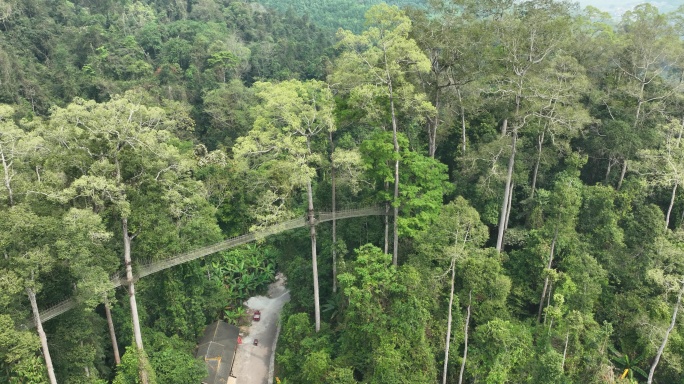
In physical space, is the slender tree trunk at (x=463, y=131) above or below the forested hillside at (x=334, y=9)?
below

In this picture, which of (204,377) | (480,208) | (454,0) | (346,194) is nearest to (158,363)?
(204,377)

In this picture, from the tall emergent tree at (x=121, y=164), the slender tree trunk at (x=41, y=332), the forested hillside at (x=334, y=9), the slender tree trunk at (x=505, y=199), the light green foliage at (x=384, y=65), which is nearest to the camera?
the slender tree trunk at (x=41, y=332)

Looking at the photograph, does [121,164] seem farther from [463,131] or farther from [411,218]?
[463,131]

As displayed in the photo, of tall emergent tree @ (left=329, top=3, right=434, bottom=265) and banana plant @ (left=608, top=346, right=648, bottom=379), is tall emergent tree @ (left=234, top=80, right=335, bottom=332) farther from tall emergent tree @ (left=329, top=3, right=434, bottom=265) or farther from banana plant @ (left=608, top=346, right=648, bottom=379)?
banana plant @ (left=608, top=346, right=648, bottom=379)

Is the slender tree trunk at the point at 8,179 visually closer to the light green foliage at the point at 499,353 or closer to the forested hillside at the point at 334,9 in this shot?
the light green foliage at the point at 499,353

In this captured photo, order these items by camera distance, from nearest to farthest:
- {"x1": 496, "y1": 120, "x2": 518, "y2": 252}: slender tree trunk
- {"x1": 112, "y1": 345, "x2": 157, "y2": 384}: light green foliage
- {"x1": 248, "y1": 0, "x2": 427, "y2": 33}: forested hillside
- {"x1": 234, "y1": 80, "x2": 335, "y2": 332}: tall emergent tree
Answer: {"x1": 112, "y1": 345, "x2": 157, "y2": 384}: light green foliage
{"x1": 234, "y1": 80, "x2": 335, "y2": 332}: tall emergent tree
{"x1": 496, "y1": 120, "x2": 518, "y2": 252}: slender tree trunk
{"x1": 248, "y1": 0, "x2": 427, "y2": 33}: forested hillside

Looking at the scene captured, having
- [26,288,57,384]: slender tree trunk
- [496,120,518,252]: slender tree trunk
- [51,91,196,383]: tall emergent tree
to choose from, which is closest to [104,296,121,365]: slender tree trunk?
[51,91,196,383]: tall emergent tree

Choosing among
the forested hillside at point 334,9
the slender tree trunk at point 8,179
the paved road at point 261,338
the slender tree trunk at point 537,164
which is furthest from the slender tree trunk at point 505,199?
the forested hillside at point 334,9

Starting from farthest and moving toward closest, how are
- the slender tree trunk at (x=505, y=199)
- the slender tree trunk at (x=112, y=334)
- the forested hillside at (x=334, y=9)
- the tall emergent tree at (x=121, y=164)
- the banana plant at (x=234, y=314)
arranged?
1. the forested hillside at (x=334, y=9)
2. the banana plant at (x=234, y=314)
3. the slender tree trunk at (x=505, y=199)
4. the slender tree trunk at (x=112, y=334)
5. the tall emergent tree at (x=121, y=164)
